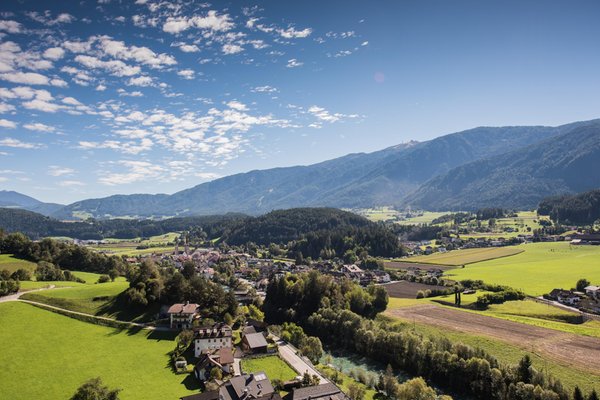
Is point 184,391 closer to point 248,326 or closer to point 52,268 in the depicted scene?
point 248,326

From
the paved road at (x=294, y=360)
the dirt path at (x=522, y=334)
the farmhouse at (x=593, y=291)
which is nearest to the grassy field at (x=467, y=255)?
the farmhouse at (x=593, y=291)

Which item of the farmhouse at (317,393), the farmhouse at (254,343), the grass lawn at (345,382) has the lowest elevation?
the grass lawn at (345,382)

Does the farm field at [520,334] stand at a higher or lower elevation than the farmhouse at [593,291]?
lower

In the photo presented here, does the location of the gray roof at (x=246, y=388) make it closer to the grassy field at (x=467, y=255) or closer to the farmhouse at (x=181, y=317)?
the farmhouse at (x=181, y=317)

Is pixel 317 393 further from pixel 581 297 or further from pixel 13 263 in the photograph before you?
pixel 13 263

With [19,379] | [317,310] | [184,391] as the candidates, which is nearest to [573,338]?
[317,310]

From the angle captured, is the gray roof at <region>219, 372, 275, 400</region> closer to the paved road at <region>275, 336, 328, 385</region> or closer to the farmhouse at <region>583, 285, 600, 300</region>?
the paved road at <region>275, 336, 328, 385</region>
